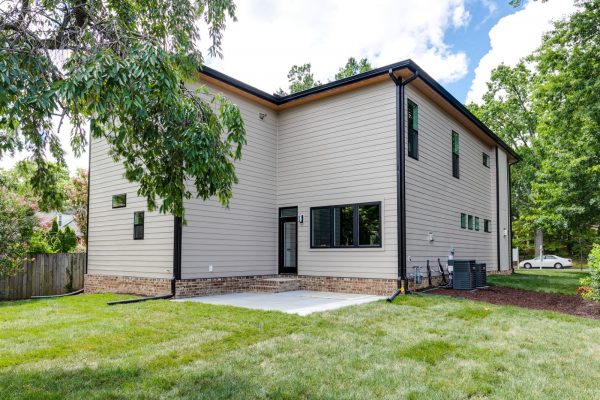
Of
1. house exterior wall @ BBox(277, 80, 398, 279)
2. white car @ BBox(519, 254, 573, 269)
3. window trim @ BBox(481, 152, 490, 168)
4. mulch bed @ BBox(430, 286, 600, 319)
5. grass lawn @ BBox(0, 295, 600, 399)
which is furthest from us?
white car @ BBox(519, 254, 573, 269)

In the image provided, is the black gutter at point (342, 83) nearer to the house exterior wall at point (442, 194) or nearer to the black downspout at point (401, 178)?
the black downspout at point (401, 178)

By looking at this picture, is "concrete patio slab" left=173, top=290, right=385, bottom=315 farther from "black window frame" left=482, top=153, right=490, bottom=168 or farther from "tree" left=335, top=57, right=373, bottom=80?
"tree" left=335, top=57, right=373, bottom=80

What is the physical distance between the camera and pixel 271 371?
4109mm

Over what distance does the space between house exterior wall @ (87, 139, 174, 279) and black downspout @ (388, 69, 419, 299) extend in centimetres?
513

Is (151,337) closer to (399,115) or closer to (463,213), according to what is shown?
(399,115)

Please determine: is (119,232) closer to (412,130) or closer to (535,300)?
(412,130)

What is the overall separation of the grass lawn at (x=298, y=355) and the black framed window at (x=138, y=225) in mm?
3387

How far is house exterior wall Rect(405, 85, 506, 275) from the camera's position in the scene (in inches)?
416

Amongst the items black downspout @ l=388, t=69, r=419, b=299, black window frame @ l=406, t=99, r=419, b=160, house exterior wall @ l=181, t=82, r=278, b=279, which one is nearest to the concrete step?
house exterior wall @ l=181, t=82, r=278, b=279

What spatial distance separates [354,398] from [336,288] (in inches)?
280

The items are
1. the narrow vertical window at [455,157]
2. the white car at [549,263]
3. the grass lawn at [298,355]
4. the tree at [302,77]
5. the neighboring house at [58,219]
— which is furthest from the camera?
the white car at [549,263]

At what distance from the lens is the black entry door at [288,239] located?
11.8 meters

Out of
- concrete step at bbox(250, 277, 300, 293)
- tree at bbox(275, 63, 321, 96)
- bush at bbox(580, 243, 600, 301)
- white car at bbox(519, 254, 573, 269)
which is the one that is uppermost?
tree at bbox(275, 63, 321, 96)

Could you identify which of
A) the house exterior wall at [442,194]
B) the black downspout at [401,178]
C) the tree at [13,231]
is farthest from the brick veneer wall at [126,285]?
the house exterior wall at [442,194]
